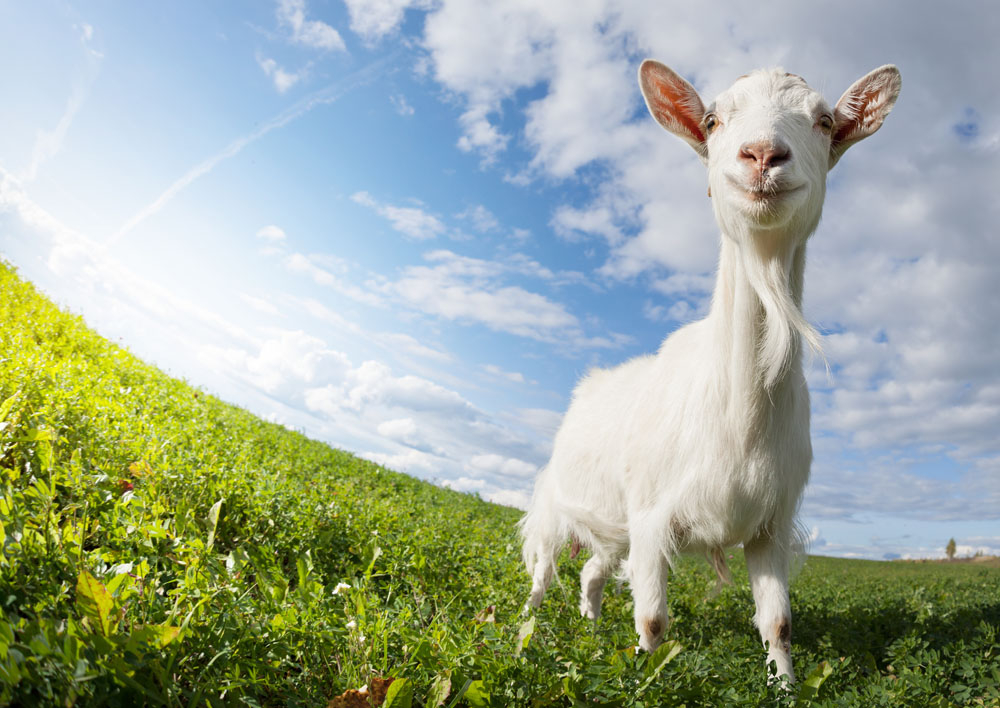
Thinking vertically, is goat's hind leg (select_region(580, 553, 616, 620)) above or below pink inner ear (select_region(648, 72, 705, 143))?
below

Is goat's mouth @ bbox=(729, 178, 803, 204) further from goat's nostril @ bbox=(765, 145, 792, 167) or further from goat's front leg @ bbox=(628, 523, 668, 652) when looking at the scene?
goat's front leg @ bbox=(628, 523, 668, 652)

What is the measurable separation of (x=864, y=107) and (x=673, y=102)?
1.14 meters

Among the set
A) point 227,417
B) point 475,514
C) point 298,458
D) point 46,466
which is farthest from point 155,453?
point 475,514

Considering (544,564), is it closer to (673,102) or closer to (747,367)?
(747,367)

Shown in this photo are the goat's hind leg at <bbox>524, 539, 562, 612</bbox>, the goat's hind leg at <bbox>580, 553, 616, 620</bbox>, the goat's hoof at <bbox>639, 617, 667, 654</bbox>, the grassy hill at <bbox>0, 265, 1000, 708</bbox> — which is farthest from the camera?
the goat's hind leg at <bbox>524, 539, 562, 612</bbox>

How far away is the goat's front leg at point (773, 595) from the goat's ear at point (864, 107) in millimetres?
2447

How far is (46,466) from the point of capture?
11.0ft

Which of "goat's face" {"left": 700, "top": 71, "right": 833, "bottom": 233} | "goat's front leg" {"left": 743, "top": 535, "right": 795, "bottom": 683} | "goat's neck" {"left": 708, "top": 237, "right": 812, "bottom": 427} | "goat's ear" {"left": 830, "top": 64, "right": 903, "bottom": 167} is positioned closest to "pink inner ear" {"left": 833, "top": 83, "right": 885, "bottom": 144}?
"goat's ear" {"left": 830, "top": 64, "right": 903, "bottom": 167}

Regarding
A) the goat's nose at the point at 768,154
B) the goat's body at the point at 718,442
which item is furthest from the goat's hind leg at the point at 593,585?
the goat's nose at the point at 768,154

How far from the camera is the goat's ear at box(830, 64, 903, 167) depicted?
12.4 feet

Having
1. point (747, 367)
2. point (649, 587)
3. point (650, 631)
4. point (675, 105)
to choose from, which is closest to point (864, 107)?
point (675, 105)

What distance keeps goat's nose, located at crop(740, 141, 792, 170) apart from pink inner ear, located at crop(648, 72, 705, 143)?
0.90 m

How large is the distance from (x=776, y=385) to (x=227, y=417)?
8870 millimetres

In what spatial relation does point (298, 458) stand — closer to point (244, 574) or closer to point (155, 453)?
point (155, 453)
